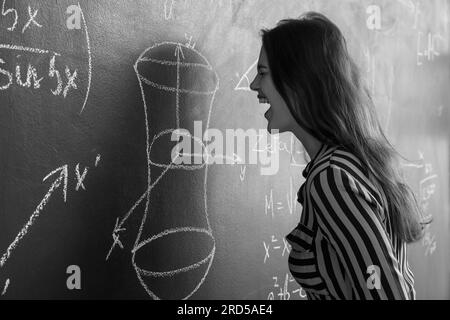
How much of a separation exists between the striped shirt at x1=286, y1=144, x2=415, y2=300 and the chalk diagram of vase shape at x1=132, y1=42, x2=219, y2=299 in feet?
1.21

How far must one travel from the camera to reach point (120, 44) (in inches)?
55.4

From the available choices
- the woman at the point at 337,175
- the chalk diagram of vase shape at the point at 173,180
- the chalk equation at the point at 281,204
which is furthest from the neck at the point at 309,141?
the chalk equation at the point at 281,204

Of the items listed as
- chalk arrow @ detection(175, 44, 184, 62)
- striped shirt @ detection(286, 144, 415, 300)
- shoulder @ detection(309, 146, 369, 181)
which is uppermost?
chalk arrow @ detection(175, 44, 184, 62)

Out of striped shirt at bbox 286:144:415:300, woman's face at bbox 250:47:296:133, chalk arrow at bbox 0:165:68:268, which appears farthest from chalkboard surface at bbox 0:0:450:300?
striped shirt at bbox 286:144:415:300

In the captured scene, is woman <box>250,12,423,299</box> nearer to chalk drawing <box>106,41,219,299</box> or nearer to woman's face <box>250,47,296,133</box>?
woman's face <box>250,47,296,133</box>

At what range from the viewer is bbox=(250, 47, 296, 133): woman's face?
1.35m

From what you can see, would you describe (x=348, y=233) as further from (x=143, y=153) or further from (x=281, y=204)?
(x=281, y=204)

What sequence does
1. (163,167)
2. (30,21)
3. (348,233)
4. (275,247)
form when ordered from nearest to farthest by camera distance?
(348,233) → (30,21) → (163,167) → (275,247)

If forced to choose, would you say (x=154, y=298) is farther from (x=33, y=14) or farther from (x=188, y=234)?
(x=33, y=14)

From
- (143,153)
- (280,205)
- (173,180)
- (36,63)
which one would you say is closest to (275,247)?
(280,205)

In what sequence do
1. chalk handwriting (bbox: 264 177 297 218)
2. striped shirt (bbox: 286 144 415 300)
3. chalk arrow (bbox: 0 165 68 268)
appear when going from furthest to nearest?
chalk handwriting (bbox: 264 177 297 218) → chalk arrow (bbox: 0 165 68 268) → striped shirt (bbox: 286 144 415 300)

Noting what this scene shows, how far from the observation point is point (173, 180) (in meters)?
1.52

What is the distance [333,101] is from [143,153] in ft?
1.48

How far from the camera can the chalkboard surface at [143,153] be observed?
125cm
